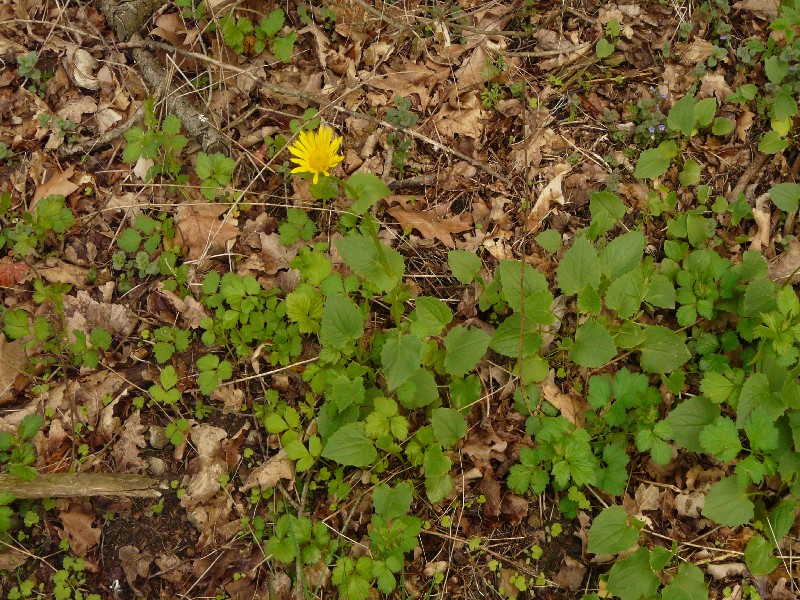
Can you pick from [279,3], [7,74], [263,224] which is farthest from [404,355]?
[7,74]

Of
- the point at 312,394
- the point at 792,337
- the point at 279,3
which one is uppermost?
the point at 279,3

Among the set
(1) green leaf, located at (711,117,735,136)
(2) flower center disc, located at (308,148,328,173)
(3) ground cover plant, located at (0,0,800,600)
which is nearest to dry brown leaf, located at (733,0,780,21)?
(3) ground cover plant, located at (0,0,800,600)

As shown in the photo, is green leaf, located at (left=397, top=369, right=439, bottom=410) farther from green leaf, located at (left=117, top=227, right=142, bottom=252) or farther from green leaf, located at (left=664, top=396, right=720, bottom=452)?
green leaf, located at (left=117, top=227, right=142, bottom=252)

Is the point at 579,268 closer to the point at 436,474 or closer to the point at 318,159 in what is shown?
the point at 436,474

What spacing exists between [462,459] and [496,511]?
26 cm

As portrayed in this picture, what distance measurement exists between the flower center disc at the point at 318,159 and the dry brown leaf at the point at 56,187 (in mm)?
1810

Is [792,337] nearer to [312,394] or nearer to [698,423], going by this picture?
[698,423]

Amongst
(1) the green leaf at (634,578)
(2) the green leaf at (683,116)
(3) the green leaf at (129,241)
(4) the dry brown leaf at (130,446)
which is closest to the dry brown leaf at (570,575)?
(1) the green leaf at (634,578)

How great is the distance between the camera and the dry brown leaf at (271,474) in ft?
8.86

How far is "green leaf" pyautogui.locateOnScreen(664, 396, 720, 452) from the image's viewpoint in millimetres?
2596

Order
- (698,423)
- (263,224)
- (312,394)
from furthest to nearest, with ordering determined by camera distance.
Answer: (263,224) < (312,394) < (698,423)

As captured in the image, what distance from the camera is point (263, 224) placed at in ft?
10.6

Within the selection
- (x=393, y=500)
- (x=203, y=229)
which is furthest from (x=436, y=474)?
(x=203, y=229)

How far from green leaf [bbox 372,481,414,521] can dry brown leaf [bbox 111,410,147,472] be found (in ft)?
3.63
